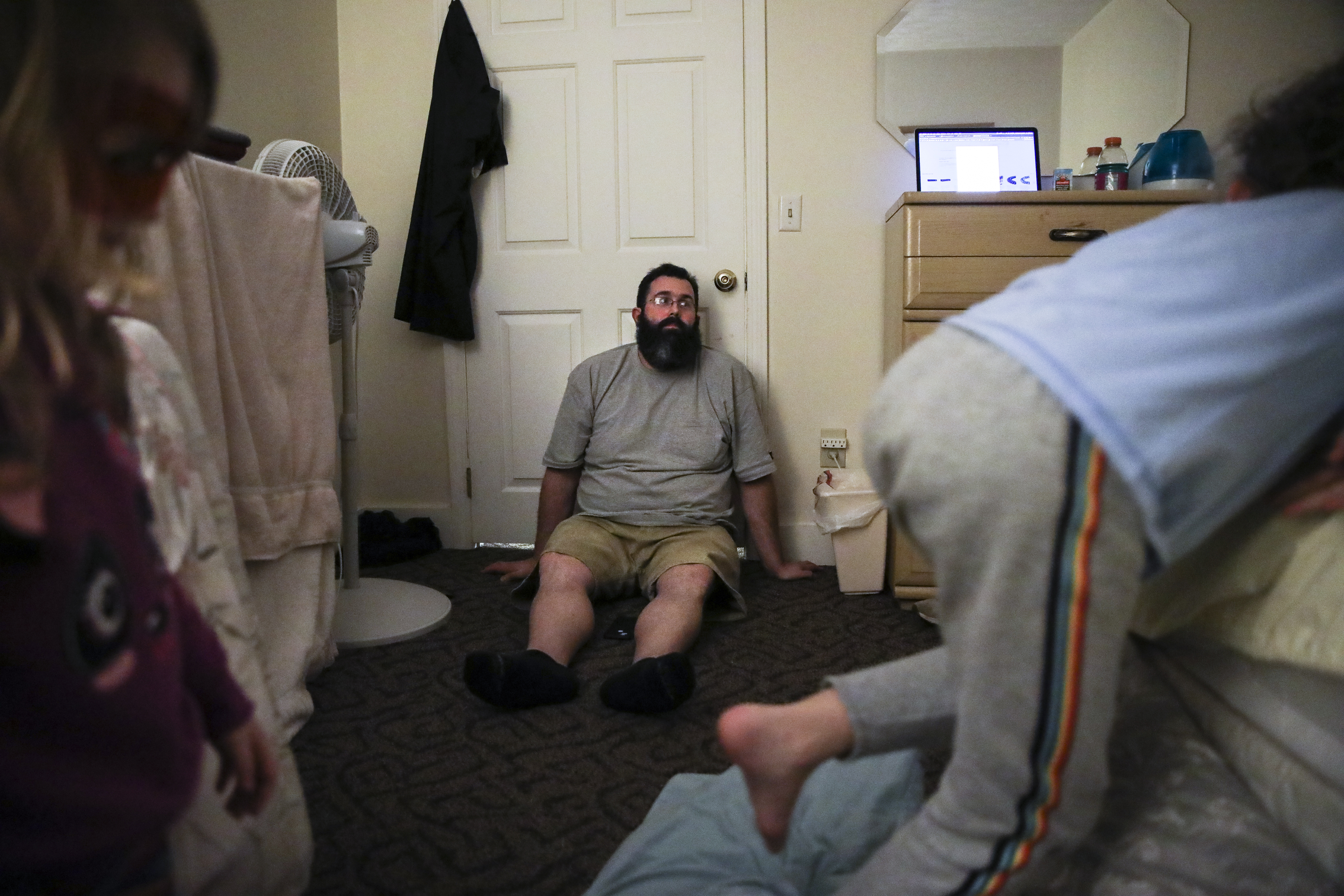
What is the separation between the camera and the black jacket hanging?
2518 mm

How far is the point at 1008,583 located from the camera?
61cm

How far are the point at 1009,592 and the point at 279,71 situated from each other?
8.17 feet

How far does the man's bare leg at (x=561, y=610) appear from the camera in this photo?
1.68 m

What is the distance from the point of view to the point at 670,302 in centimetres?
236

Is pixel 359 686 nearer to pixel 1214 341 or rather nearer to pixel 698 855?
pixel 698 855

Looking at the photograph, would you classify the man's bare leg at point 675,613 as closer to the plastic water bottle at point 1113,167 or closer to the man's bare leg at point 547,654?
the man's bare leg at point 547,654

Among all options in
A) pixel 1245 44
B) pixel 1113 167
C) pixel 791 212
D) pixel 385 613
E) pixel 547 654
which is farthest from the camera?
pixel 791 212

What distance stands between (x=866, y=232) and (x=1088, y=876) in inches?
82.9

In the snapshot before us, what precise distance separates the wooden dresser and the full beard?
592mm

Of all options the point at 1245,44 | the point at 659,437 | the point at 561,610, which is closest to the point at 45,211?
the point at 561,610

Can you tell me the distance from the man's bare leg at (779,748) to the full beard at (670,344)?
5.40 ft

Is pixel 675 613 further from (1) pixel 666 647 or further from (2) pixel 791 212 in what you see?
(2) pixel 791 212

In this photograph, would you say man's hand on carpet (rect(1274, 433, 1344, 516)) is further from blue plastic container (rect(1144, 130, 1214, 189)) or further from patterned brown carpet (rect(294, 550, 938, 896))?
blue plastic container (rect(1144, 130, 1214, 189))

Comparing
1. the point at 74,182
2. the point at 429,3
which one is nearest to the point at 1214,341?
the point at 74,182
